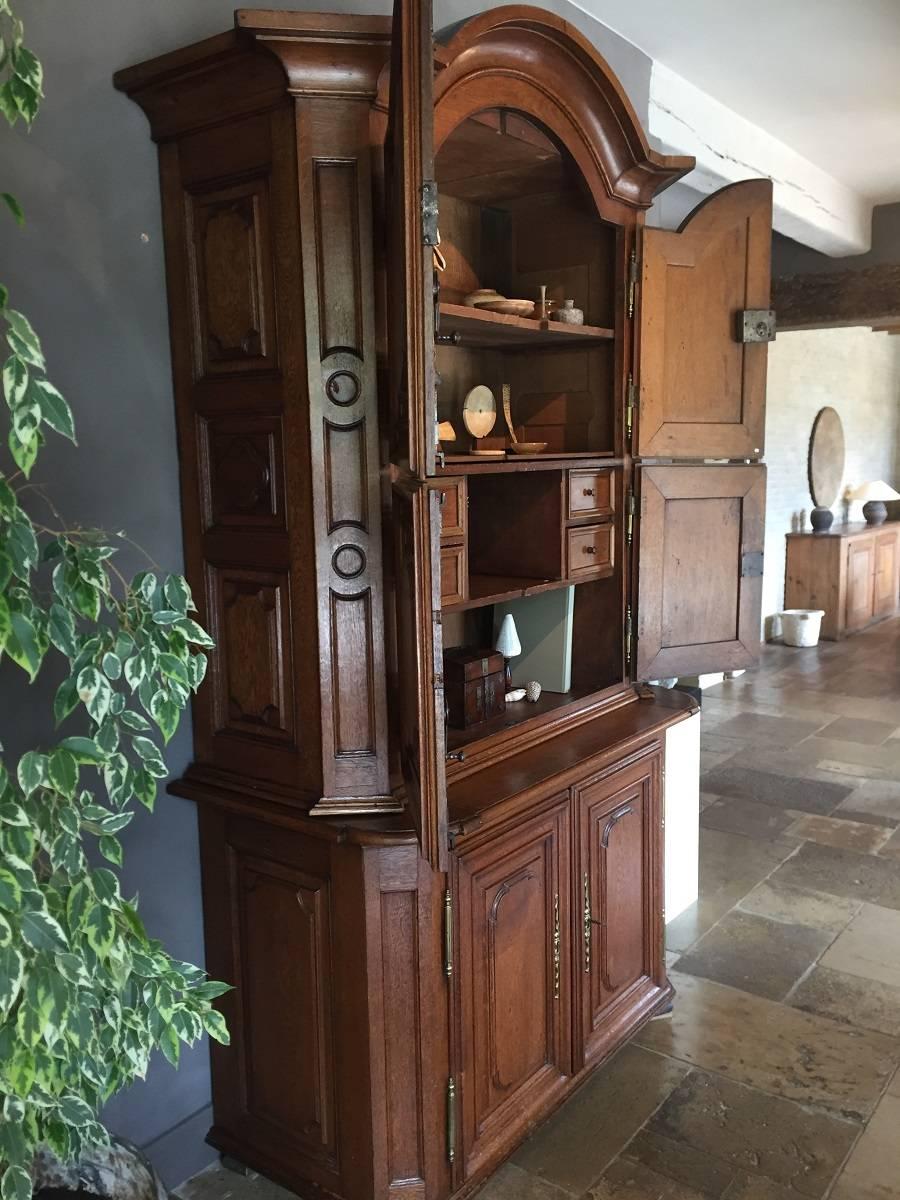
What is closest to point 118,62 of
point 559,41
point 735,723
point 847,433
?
point 559,41

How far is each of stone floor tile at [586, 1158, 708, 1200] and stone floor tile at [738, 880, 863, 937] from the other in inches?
55.7

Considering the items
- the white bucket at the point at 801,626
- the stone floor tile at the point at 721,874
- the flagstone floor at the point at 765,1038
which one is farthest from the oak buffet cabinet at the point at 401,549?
the white bucket at the point at 801,626

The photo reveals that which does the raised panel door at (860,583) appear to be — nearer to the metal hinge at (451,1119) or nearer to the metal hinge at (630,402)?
the metal hinge at (630,402)

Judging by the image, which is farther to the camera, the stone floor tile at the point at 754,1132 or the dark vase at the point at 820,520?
the dark vase at the point at 820,520

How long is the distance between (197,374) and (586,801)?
132cm

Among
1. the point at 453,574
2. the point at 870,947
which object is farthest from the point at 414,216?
the point at 870,947

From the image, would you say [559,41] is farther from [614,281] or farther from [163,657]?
[163,657]

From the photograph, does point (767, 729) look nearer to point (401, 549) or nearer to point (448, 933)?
point (448, 933)

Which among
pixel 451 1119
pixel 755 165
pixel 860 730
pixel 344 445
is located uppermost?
pixel 755 165

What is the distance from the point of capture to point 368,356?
1920mm

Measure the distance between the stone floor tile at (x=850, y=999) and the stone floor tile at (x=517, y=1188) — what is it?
1085 mm

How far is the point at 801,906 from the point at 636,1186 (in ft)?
5.34

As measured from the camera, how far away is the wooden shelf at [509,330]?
2234 millimetres

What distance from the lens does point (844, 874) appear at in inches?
153
